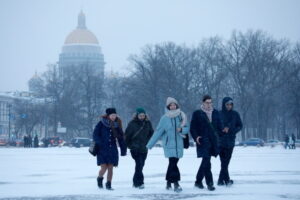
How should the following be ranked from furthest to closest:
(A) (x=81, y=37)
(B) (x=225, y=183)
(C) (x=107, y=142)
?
1. (A) (x=81, y=37)
2. (B) (x=225, y=183)
3. (C) (x=107, y=142)

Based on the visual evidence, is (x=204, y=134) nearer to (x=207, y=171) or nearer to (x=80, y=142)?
(x=207, y=171)

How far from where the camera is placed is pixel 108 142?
546 inches

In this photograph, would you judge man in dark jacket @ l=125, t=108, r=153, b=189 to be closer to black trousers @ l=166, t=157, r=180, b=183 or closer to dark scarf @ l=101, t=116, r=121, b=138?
dark scarf @ l=101, t=116, r=121, b=138

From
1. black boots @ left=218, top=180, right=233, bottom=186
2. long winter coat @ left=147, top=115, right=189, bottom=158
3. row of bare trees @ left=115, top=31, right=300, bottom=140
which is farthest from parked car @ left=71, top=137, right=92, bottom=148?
long winter coat @ left=147, top=115, right=189, bottom=158

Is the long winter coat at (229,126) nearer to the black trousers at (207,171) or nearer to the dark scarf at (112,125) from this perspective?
the black trousers at (207,171)

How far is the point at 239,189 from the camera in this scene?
13133 millimetres

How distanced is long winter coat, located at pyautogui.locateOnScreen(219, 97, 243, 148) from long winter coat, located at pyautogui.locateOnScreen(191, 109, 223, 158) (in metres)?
0.69

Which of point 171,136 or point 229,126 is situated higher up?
point 229,126

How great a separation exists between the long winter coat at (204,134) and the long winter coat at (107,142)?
1572 mm

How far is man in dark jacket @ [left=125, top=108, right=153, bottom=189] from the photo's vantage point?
14.0 meters

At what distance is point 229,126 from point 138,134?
1.81 metres

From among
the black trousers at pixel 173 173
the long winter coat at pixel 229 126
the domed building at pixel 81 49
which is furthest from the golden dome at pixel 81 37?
the black trousers at pixel 173 173

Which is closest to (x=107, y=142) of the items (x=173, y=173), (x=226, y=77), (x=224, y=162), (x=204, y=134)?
(x=173, y=173)

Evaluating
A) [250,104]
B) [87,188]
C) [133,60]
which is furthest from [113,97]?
[87,188]
